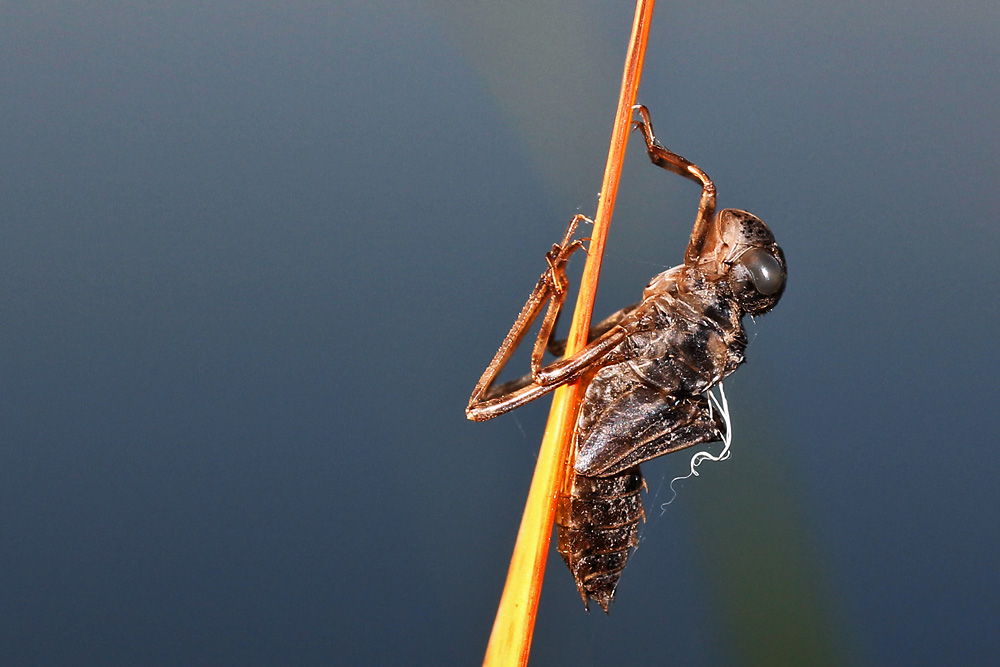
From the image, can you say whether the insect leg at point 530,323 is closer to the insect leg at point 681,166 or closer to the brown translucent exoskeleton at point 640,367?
the brown translucent exoskeleton at point 640,367

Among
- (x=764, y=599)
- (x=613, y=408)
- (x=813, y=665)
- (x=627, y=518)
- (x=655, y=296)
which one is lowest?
(x=813, y=665)

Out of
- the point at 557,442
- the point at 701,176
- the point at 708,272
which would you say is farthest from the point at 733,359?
the point at 557,442

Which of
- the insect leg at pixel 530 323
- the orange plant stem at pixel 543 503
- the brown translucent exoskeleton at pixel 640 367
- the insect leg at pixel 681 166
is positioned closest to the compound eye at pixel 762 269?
the brown translucent exoskeleton at pixel 640 367

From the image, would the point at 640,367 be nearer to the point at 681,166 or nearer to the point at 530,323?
the point at 530,323

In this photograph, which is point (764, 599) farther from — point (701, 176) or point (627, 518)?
point (701, 176)

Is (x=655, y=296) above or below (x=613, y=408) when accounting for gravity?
above

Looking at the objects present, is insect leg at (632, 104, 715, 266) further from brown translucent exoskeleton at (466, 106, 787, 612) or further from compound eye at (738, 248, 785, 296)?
compound eye at (738, 248, 785, 296)

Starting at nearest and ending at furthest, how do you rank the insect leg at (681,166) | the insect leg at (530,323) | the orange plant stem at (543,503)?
the orange plant stem at (543,503), the insect leg at (530,323), the insect leg at (681,166)
